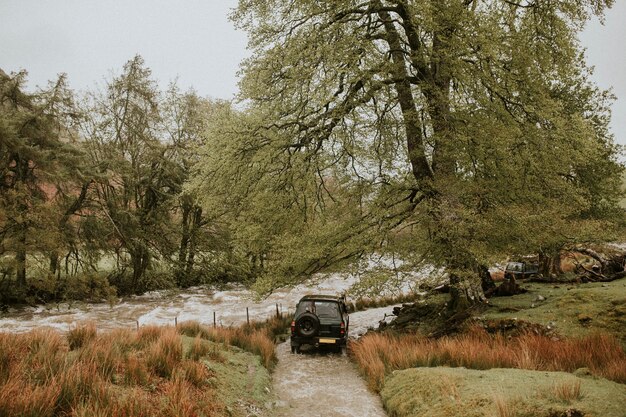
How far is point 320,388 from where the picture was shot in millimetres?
8555

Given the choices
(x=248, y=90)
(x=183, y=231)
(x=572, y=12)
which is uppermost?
(x=572, y=12)

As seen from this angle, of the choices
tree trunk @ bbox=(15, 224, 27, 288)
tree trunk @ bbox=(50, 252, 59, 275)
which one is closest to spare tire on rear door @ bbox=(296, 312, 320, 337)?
tree trunk @ bbox=(15, 224, 27, 288)

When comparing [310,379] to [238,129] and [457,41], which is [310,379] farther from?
[457,41]

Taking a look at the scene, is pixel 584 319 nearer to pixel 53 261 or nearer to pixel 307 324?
pixel 307 324

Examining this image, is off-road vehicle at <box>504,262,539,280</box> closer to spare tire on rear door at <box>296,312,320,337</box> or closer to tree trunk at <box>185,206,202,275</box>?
spare tire on rear door at <box>296,312,320,337</box>

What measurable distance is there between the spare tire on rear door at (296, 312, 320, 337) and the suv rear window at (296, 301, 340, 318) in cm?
55

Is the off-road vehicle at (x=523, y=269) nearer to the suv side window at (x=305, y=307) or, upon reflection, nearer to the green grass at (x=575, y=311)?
the green grass at (x=575, y=311)

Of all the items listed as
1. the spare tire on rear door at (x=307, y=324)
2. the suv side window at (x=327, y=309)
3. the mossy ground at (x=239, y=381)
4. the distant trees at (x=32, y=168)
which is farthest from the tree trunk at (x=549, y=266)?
the distant trees at (x=32, y=168)

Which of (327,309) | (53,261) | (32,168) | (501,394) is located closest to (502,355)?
(501,394)

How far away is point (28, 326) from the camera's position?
1602cm

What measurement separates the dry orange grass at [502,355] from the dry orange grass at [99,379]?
418 cm

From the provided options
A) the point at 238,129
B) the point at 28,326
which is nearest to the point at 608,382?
the point at 238,129

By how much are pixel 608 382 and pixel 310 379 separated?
618cm

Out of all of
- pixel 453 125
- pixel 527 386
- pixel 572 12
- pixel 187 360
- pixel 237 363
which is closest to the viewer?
pixel 527 386
